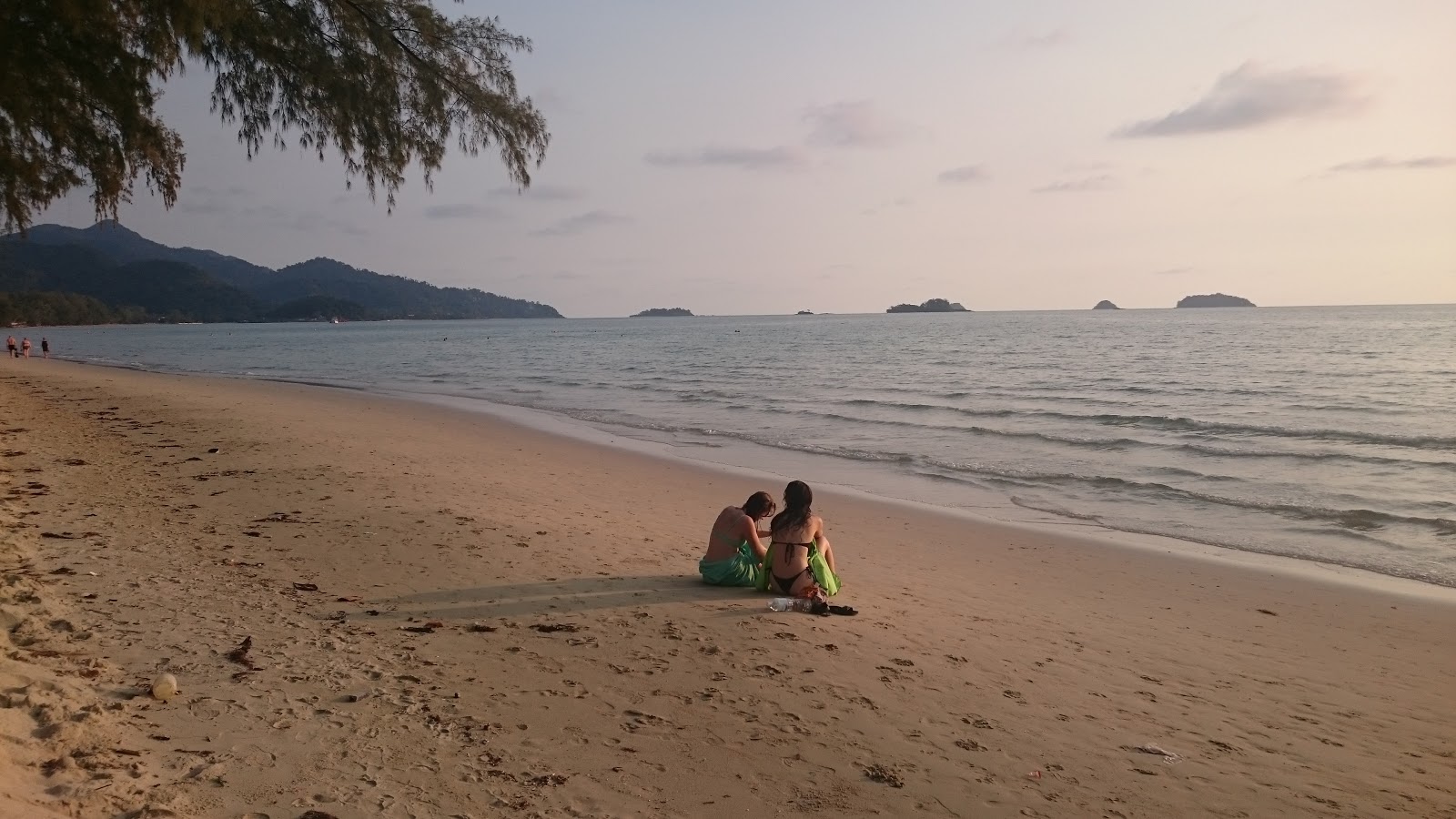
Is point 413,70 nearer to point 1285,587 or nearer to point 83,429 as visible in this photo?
point 1285,587

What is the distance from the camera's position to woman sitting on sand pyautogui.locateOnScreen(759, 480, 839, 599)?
287 inches

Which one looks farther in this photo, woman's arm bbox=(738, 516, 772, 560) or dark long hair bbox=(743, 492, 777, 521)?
dark long hair bbox=(743, 492, 777, 521)

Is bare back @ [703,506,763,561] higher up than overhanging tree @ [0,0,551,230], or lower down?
lower down

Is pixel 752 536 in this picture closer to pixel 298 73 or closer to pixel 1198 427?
pixel 298 73

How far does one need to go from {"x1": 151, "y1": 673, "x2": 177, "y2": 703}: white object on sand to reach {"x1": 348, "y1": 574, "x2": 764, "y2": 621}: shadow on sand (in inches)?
62.7

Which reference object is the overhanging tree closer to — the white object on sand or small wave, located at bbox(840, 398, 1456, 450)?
the white object on sand

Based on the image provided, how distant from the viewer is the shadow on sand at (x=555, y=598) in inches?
257

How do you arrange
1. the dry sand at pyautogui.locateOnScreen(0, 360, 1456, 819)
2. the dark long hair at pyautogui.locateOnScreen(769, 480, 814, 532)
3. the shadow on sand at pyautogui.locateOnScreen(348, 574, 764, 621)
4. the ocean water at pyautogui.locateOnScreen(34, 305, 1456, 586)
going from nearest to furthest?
the dry sand at pyautogui.locateOnScreen(0, 360, 1456, 819)
the shadow on sand at pyautogui.locateOnScreen(348, 574, 764, 621)
the dark long hair at pyautogui.locateOnScreen(769, 480, 814, 532)
the ocean water at pyautogui.locateOnScreen(34, 305, 1456, 586)

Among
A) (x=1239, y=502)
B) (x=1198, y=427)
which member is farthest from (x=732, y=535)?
(x=1198, y=427)

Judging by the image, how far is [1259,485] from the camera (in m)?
14.8

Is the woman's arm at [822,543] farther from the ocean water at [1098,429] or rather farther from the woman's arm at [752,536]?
the ocean water at [1098,429]

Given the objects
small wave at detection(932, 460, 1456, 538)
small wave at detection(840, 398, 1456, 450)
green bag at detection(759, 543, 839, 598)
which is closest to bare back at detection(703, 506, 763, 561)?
green bag at detection(759, 543, 839, 598)

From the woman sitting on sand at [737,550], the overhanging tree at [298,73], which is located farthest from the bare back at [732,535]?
the overhanging tree at [298,73]

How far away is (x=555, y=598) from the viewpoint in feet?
23.2
